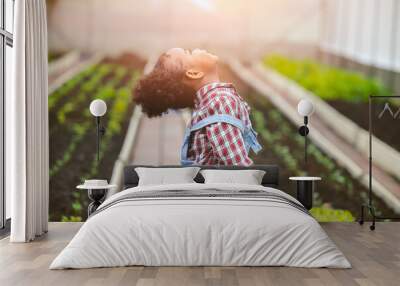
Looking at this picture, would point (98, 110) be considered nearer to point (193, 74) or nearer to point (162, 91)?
point (162, 91)

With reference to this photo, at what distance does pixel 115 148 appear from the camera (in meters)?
7.34

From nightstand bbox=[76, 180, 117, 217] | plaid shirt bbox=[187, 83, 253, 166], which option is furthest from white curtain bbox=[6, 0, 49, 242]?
plaid shirt bbox=[187, 83, 253, 166]

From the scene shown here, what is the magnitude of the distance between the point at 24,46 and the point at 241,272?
10.5 feet

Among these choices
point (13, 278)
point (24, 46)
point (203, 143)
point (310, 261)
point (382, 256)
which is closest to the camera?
point (13, 278)

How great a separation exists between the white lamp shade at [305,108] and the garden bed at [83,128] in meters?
2.12

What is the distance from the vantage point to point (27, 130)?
5738 mm

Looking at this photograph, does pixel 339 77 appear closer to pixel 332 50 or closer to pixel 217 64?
pixel 332 50

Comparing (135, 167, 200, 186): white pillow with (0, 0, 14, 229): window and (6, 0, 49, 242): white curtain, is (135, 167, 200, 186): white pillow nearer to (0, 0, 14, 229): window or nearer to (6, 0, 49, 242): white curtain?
(6, 0, 49, 242): white curtain

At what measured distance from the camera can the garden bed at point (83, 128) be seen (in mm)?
7320

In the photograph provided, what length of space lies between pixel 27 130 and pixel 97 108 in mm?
1368

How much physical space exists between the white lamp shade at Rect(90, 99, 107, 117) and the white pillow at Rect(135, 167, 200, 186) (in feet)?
3.16

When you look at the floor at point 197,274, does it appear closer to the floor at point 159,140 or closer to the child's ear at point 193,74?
the floor at point 159,140

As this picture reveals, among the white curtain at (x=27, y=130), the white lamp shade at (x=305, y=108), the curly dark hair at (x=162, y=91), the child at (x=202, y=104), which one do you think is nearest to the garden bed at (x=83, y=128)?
the curly dark hair at (x=162, y=91)

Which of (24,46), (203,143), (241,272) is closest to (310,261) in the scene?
(241,272)
